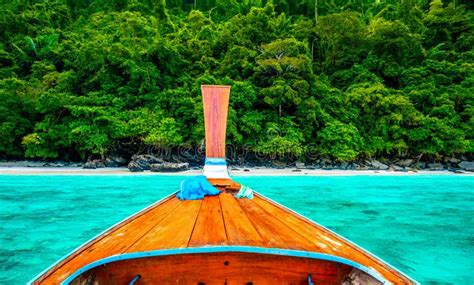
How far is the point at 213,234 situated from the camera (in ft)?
6.74

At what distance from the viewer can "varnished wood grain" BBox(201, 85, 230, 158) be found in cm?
405

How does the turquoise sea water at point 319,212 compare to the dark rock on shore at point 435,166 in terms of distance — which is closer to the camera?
the turquoise sea water at point 319,212

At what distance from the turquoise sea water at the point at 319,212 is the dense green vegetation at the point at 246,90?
4.49 meters

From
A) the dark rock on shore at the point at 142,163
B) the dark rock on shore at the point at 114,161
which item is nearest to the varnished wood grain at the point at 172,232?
the dark rock on shore at the point at 142,163

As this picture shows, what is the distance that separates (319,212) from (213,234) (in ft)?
24.0

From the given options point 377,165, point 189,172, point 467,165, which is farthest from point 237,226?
point 467,165

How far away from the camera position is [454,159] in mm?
21891

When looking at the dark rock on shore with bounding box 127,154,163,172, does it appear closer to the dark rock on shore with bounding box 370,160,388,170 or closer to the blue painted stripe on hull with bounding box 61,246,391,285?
the dark rock on shore with bounding box 370,160,388,170

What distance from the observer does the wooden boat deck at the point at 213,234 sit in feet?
6.16

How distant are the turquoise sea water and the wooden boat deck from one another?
312 cm

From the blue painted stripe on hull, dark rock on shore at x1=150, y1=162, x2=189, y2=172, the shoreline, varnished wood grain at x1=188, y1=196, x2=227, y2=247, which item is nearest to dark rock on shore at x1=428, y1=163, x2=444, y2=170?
the shoreline

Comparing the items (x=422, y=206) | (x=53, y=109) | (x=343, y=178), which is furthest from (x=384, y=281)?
(x=53, y=109)

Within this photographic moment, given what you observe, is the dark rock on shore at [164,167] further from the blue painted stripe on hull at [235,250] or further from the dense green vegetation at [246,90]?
the blue painted stripe on hull at [235,250]

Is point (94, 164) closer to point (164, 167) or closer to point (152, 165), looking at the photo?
point (152, 165)
